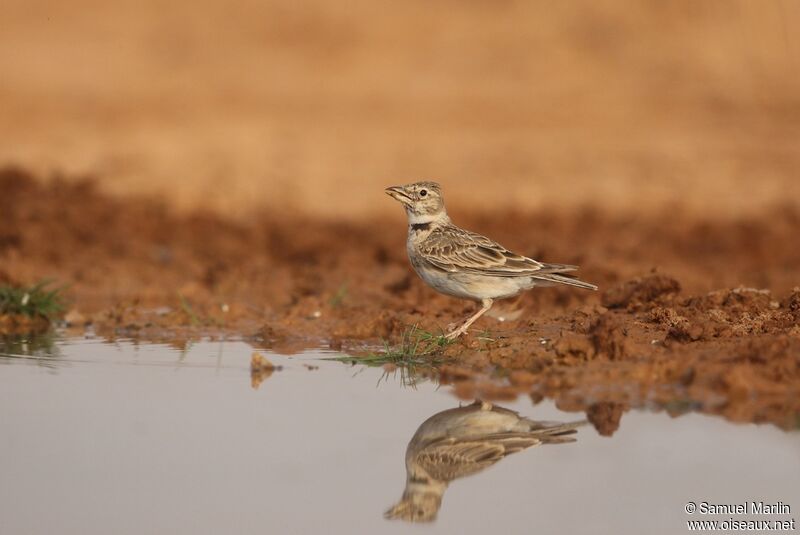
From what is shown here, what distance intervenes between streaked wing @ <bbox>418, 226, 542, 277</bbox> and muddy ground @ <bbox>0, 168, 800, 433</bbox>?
1.26 feet

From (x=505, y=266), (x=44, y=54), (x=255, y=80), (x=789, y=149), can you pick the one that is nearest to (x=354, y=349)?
(x=505, y=266)

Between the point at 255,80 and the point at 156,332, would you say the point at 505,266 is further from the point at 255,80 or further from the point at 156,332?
the point at 255,80

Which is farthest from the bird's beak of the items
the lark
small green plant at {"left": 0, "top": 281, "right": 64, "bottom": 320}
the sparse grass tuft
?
small green plant at {"left": 0, "top": 281, "right": 64, "bottom": 320}

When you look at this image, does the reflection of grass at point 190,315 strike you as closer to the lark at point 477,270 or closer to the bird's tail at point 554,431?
the lark at point 477,270

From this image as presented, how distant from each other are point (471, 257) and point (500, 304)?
49.8 inches

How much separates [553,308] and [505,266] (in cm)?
115

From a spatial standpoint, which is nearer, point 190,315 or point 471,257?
point 471,257

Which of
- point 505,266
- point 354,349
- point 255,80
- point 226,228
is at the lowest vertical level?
point 354,349

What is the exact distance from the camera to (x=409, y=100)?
19.7 m

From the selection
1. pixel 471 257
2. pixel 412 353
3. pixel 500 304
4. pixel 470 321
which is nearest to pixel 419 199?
pixel 471 257

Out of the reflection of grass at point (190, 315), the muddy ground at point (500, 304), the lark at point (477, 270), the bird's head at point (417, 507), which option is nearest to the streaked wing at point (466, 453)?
the bird's head at point (417, 507)

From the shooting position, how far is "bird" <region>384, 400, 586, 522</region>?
15.1 ft

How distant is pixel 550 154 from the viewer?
690 inches

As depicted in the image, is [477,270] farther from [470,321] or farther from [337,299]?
[337,299]
